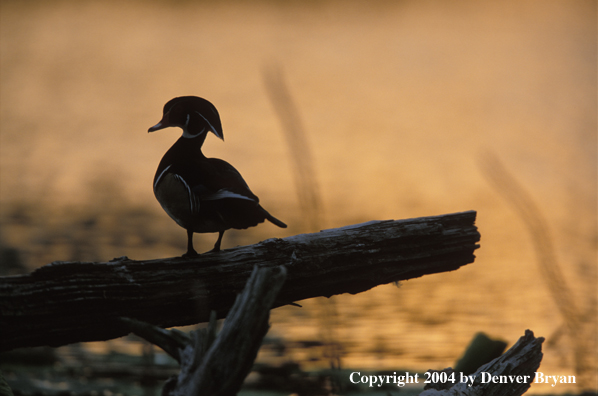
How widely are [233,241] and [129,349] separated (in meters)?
1.30

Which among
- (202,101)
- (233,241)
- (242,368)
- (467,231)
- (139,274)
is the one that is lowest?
(242,368)

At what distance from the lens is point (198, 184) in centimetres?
123

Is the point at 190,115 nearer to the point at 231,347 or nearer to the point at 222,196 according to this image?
the point at 222,196

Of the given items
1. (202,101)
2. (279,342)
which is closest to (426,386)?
(202,101)

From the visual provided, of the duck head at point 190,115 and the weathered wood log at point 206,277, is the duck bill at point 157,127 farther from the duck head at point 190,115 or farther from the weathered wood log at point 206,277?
the weathered wood log at point 206,277

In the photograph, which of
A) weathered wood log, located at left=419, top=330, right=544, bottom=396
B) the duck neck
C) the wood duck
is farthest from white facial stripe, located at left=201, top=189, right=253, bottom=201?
weathered wood log, located at left=419, top=330, right=544, bottom=396

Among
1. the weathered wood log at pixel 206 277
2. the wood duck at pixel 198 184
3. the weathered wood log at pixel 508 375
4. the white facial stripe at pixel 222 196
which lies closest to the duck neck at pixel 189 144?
the wood duck at pixel 198 184

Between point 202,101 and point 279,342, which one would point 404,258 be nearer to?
point 202,101

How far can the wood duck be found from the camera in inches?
47.9

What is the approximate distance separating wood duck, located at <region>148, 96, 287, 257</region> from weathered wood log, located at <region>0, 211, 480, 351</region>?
111mm

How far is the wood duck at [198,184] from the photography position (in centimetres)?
122

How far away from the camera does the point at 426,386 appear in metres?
1.49

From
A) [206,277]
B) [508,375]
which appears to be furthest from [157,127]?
[508,375]

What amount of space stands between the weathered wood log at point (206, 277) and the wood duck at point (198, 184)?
111 millimetres
